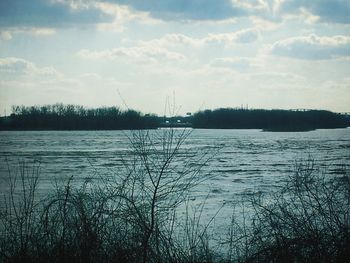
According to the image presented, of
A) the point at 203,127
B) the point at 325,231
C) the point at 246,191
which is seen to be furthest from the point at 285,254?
the point at 203,127

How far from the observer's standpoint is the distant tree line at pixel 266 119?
5369 inches

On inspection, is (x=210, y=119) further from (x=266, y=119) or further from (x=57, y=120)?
(x=57, y=120)

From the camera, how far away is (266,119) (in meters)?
142

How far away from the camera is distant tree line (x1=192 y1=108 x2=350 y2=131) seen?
136375mm

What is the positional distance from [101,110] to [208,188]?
121m

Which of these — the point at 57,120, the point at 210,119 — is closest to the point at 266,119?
the point at 210,119

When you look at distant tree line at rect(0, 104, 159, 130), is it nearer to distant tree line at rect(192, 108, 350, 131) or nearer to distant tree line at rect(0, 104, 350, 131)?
distant tree line at rect(0, 104, 350, 131)

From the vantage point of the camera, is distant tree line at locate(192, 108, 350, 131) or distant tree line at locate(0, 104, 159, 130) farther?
Answer: distant tree line at locate(192, 108, 350, 131)

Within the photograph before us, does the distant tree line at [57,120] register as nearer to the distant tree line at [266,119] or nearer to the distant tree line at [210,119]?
the distant tree line at [210,119]

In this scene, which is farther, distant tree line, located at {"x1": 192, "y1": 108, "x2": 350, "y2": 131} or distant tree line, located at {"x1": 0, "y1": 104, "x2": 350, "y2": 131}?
distant tree line, located at {"x1": 192, "y1": 108, "x2": 350, "y2": 131}

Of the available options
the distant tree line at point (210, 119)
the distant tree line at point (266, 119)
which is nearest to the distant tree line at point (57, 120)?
the distant tree line at point (210, 119)

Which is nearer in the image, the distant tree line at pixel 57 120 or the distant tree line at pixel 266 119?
the distant tree line at pixel 57 120

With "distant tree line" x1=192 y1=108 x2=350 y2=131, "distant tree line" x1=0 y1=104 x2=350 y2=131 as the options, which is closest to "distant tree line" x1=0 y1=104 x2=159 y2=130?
"distant tree line" x1=0 y1=104 x2=350 y2=131

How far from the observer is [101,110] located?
446ft
